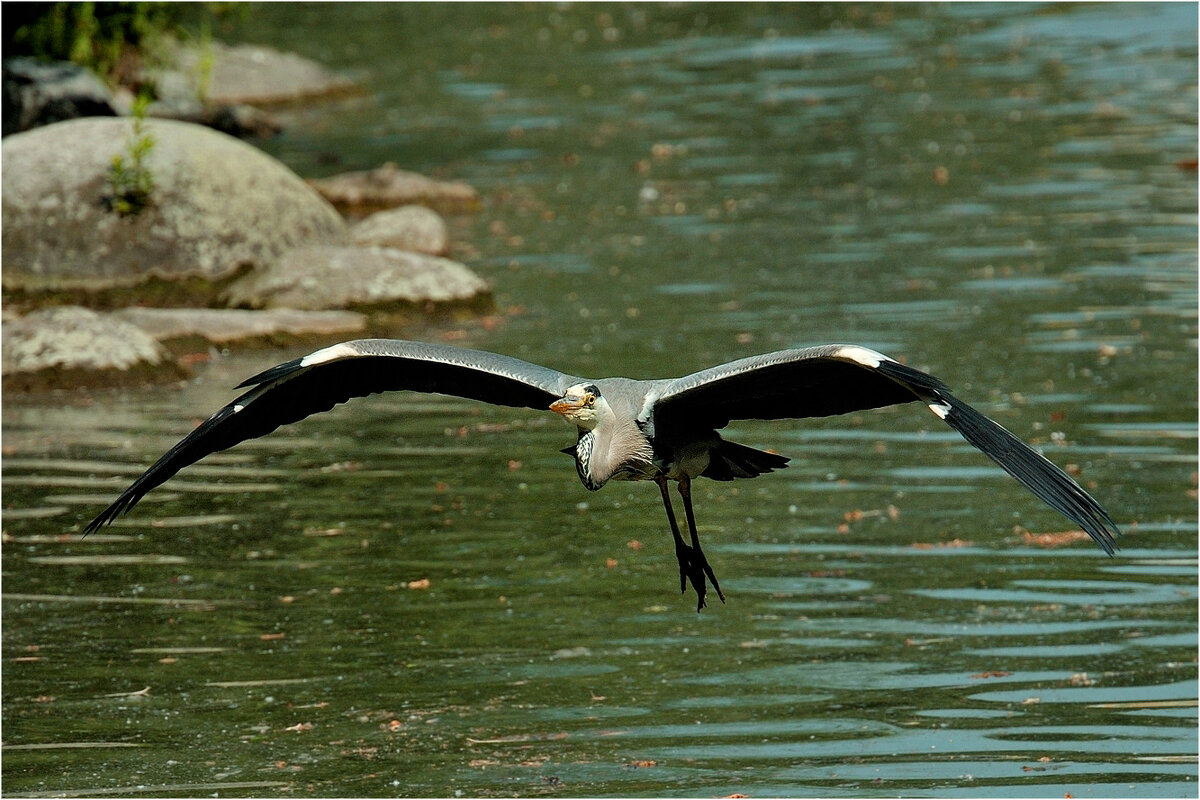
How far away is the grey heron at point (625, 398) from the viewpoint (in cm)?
713

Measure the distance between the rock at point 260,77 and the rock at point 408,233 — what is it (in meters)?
11.0

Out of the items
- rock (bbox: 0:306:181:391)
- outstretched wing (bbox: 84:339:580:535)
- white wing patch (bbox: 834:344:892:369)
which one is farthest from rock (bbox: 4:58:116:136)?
white wing patch (bbox: 834:344:892:369)

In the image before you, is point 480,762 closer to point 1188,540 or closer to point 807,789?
point 807,789

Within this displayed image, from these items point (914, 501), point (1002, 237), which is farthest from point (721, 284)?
point (914, 501)

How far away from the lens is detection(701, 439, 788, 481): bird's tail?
26.2 feet

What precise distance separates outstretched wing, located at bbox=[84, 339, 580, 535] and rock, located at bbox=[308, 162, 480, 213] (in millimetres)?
13571

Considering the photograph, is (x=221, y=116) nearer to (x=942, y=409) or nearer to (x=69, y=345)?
(x=69, y=345)

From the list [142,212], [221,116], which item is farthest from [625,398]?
[221,116]

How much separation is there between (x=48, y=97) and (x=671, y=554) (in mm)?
12888

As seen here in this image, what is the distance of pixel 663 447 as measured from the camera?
7.87 metres

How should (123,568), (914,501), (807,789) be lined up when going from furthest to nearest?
1. (914,501)
2. (123,568)
3. (807,789)

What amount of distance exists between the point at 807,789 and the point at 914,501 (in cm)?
403

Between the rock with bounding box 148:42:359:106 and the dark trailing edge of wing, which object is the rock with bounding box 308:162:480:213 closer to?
the rock with bounding box 148:42:359:106

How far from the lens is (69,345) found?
14.5 m
